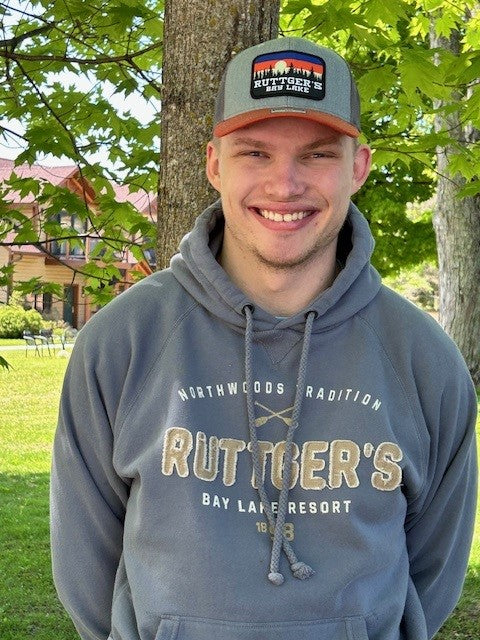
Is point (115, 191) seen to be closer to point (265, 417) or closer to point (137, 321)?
point (137, 321)

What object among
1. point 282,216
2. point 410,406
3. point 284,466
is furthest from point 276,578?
point 282,216

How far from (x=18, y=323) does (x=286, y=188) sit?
31.7 m

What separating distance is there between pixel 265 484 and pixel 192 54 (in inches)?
71.9

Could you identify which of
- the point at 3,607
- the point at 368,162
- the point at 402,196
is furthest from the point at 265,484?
the point at 402,196

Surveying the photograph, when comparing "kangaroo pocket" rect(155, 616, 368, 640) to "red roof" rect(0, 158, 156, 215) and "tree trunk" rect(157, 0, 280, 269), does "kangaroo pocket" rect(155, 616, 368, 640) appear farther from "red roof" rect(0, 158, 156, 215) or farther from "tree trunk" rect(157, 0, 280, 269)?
"red roof" rect(0, 158, 156, 215)

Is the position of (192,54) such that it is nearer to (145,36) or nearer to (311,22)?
(311,22)

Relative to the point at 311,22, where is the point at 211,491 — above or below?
below

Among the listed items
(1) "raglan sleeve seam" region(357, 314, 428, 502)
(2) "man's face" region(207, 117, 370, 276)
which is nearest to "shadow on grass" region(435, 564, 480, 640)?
(1) "raglan sleeve seam" region(357, 314, 428, 502)

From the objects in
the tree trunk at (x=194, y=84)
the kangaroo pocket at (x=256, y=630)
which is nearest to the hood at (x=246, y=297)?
the kangaroo pocket at (x=256, y=630)

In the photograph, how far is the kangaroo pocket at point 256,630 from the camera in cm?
211

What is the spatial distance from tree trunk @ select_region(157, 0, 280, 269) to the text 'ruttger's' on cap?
3.54 feet

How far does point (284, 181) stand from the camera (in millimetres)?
2256

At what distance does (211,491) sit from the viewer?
86.7 inches

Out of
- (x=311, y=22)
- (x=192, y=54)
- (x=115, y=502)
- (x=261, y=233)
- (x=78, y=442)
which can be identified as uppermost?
(x=311, y=22)
